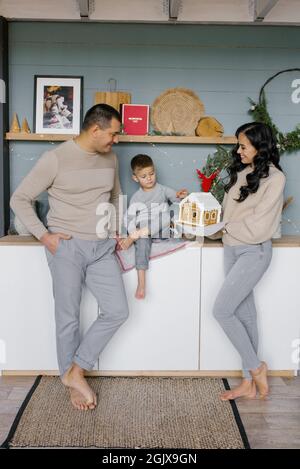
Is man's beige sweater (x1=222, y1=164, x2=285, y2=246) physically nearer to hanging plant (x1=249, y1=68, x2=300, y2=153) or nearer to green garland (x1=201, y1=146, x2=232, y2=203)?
green garland (x1=201, y1=146, x2=232, y2=203)

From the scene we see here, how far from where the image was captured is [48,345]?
2871mm

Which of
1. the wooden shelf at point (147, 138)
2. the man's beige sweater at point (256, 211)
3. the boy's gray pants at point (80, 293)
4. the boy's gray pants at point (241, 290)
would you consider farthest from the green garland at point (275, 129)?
the boy's gray pants at point (80, 293)

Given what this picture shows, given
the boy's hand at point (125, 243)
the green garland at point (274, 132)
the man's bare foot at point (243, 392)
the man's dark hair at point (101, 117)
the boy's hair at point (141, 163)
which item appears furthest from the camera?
the green garland at point (274, 132)

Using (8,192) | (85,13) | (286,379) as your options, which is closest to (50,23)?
(85,13)

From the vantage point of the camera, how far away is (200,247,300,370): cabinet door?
2834 mm

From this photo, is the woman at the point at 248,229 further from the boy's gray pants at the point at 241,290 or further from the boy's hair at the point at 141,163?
the boy's hair at the point at 141,163

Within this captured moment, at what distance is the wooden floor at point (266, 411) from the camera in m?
2.24

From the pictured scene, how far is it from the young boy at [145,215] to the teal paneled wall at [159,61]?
0.49 meters

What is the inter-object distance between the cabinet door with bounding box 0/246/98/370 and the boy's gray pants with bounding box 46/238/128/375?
0.21 m

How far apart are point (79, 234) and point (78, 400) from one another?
829 mm

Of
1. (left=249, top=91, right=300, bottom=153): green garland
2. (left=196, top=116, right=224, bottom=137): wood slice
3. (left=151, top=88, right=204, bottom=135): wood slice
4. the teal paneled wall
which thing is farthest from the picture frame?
(left=249, top=91, right=300, bottom=153): green garland

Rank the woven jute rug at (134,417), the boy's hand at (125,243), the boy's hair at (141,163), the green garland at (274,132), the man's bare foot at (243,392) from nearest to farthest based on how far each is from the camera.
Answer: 1. the woven jute rug at (134,417)
2. the man's bare foot at (243,392)
3. the boy's hand at (125,243)
4. the boy's hair at (141,163)
5. the green garland at (274,132)

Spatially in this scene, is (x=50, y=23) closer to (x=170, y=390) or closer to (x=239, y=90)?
(x=239, y=90)

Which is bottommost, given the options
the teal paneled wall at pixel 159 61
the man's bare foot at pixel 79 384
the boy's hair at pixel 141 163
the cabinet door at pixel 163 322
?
the man's bare foot at pixel 79 384
